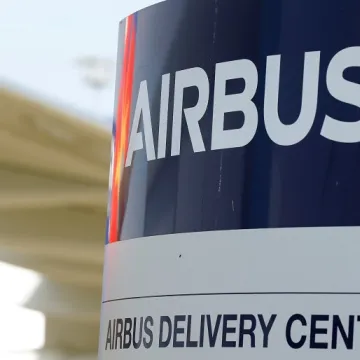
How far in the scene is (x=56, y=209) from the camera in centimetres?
707

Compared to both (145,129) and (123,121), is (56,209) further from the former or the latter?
(145,129)

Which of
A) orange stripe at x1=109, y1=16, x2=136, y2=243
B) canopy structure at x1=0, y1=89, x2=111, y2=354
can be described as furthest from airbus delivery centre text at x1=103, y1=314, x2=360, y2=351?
canopy structure at x1=0, y1=89, x2=111, y2=354

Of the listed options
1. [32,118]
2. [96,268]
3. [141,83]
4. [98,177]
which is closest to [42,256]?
[96,268]

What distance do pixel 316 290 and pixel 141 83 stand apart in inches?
21.8

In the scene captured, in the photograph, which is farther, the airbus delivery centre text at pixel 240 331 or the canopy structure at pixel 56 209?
the canopy structure at pixel 56 209

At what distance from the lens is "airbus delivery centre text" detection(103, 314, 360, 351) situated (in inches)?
67.7

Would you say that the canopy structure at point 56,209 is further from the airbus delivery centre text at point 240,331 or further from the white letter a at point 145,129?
the airbus delivery centre text at point 240,331

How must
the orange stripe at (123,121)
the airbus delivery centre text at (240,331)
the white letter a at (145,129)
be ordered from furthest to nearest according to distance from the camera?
the orange stripe at (123,121)
the white letter a at (145,129)
the airbus delivery centre text at (240,331)

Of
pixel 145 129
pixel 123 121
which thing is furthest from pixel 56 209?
pixel 145 129

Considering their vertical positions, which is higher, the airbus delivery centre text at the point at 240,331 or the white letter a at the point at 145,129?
the white letter a at the point at 145,129

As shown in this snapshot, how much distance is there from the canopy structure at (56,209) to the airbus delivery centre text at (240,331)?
3122 mm

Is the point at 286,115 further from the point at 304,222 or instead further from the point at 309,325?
the point at 309,325

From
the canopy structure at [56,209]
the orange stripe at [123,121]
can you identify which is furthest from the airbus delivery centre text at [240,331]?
the canopy structure at [56,209]

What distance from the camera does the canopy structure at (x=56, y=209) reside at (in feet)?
18.1
